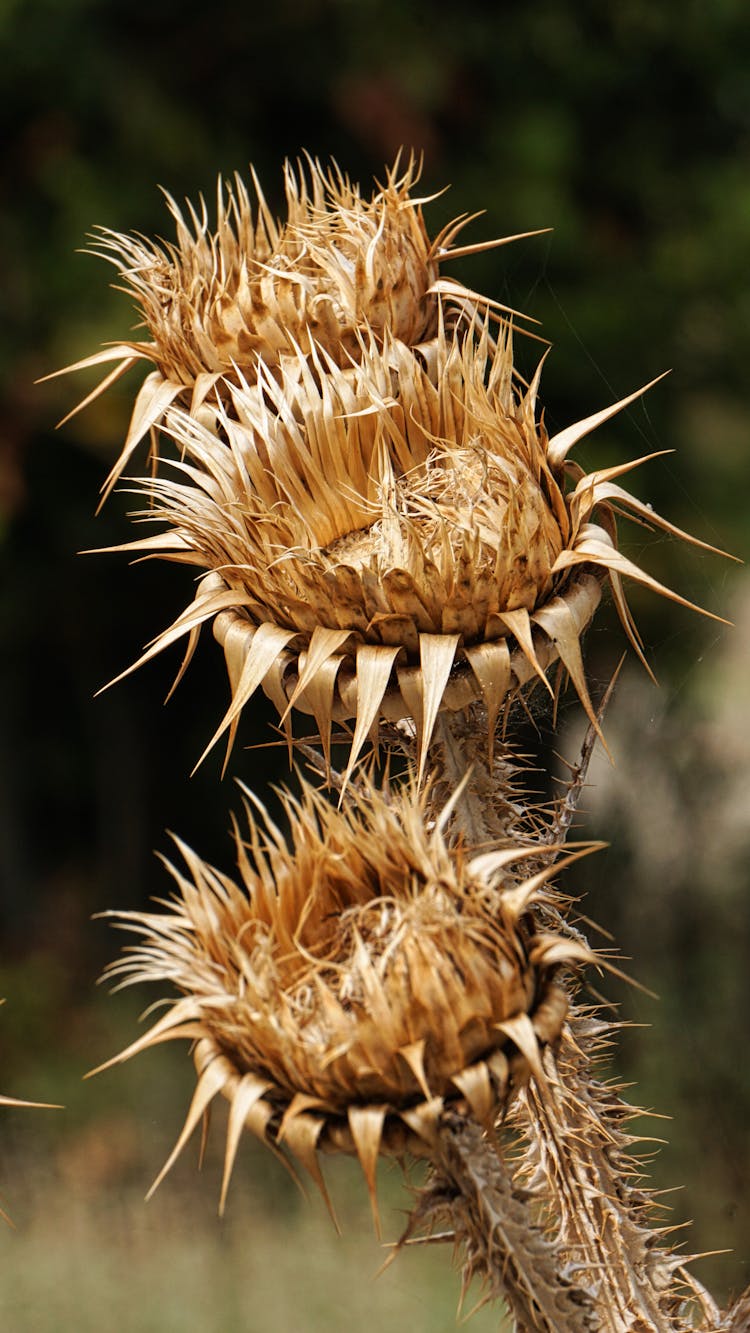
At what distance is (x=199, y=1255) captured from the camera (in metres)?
3.19

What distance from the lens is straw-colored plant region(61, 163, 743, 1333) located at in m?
0.72

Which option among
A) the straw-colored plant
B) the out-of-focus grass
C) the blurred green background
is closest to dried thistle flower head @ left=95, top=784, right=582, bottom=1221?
the straw-colored plant

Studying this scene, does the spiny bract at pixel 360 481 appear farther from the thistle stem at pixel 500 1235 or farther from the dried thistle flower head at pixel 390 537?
the thistle stem at pixel 500 1235

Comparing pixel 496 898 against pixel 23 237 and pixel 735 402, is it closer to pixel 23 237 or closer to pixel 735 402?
pixel 735 402

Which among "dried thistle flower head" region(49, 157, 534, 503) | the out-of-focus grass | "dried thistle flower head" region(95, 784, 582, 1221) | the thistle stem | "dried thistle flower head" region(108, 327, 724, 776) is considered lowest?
the out-of-focus grass

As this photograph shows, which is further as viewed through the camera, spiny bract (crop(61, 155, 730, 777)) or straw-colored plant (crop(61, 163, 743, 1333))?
spiny bract (crop(61, 155, 730, 777))

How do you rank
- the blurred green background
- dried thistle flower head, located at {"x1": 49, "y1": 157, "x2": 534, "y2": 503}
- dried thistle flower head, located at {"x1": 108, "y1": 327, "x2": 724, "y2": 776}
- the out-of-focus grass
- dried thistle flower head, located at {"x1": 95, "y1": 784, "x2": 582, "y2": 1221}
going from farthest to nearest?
the blurred green background < the out-of-focus grass < dried thistle flower head, located at {"x1": 49, "y1": 157, "x2": 534, "y2": 503} < dried thistle flower head, located at {"x1": 108, "y1": 327, "x2": 724, "y2": 776} < dried thistle flower head, located at {"x1": 95, "y1": 784, "x2": 582, "y2": 1221}

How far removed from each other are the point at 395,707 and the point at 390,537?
10cm

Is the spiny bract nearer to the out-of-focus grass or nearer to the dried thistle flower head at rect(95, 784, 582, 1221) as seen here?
the dried thistle flower head at rect(95, 784, 582, 1221)

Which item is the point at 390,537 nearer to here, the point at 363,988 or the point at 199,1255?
the point at 363,988

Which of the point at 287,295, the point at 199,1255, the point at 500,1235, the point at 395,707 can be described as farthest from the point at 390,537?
the point at 199,1255

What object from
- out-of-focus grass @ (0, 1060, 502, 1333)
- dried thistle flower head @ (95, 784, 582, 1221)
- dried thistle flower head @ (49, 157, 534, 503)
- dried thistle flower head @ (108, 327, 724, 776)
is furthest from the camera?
out-of-focus grass @ (0, 1060, 502, 1333)

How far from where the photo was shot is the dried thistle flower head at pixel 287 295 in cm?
96

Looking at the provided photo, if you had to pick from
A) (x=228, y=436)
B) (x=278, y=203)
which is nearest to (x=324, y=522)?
(x=228, y=436)
